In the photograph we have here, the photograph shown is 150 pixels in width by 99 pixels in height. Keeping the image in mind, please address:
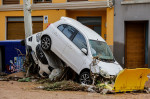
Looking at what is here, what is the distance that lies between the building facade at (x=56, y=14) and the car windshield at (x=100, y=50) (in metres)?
7.19

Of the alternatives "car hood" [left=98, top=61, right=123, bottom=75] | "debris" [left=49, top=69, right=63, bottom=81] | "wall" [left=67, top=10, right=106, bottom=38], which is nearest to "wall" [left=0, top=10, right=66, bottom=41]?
"wall" [left=67, top=10, right=106, bottom=38]

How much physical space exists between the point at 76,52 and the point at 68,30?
1217 mm

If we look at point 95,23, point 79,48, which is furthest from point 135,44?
point 79,48

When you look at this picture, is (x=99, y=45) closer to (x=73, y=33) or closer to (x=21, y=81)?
(x=73, y=33)

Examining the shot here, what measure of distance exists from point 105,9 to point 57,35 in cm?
829

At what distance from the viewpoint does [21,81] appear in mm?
13094

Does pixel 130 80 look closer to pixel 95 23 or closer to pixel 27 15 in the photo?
pixel 27 15

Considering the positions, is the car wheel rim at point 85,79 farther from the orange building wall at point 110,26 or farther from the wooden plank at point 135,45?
the wooden plank at point 135,45

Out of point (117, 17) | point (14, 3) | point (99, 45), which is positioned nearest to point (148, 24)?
point (117, 17)

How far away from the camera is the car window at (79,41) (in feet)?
39.1

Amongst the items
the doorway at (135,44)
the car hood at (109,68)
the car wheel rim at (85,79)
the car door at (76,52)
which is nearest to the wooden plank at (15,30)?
the doorway at (135,44)

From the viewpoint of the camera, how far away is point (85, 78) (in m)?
11.2

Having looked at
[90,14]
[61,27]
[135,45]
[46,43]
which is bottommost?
[46,43]

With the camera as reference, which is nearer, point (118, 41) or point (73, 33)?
point (73, 33)
